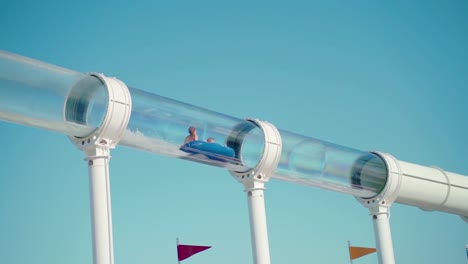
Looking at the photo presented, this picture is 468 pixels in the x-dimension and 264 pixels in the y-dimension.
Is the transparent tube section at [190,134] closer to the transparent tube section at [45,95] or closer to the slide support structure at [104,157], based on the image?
the slide support structure at [104,157]

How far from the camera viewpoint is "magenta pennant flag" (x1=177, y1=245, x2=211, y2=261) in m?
15.4

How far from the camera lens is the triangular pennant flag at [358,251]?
63.7ft

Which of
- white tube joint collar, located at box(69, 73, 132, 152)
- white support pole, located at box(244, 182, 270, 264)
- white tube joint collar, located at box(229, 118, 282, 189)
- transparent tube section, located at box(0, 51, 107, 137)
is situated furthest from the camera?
white tube joint collar, located at box(229, 118, 282, 189)

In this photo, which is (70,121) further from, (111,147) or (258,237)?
(258,237)

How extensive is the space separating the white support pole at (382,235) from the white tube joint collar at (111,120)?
25.8 ft

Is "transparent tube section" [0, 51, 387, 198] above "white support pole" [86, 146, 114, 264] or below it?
above

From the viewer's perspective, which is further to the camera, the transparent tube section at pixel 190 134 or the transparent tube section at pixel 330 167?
the transparent tube section at pixel 330 167

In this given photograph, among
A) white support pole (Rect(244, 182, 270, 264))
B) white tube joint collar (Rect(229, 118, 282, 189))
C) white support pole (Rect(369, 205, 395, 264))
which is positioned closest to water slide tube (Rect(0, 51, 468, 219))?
white tube joint collar (Rect(229, 118, 282, 189))

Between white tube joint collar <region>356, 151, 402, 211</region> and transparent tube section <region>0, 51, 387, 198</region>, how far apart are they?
0.49 ft

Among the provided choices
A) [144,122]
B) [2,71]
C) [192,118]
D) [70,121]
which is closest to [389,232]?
[192,118]

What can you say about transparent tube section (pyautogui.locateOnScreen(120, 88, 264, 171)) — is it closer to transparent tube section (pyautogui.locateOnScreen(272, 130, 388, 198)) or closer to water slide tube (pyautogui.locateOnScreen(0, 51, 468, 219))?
water slide tube (pyautogui.locateOnScreen(0, 51, 468, 219))

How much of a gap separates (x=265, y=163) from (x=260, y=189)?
0.54 meters

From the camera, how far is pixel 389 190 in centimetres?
1800

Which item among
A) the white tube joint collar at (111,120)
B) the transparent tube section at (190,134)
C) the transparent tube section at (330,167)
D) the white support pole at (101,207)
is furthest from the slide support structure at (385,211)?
the white support pole at (101,207)
